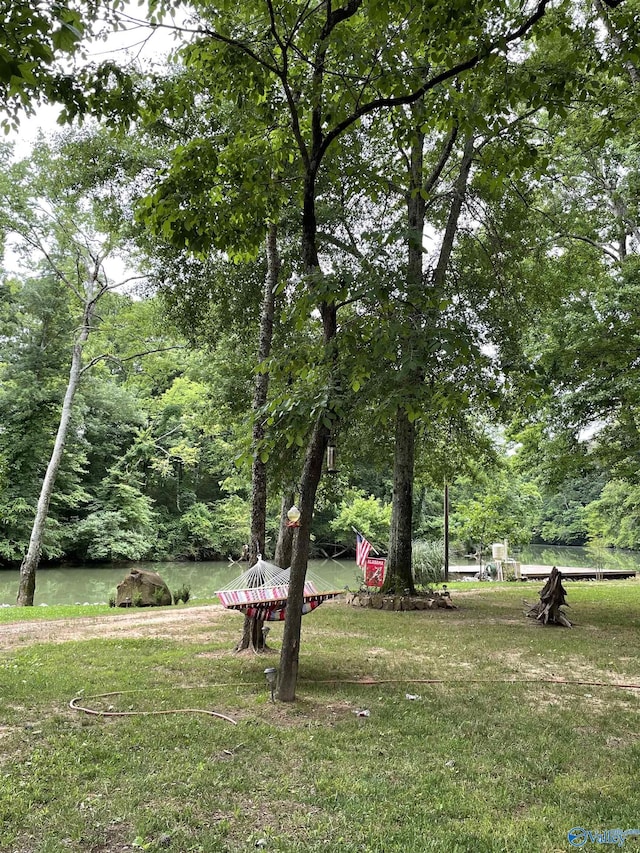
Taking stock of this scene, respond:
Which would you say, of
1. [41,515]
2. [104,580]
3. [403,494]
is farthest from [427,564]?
[104,580]

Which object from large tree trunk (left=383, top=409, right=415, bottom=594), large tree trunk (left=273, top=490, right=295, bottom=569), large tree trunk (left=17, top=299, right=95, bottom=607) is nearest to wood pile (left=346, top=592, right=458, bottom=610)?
large tree trunk (left=383, top=409, right=415, bottom=594)

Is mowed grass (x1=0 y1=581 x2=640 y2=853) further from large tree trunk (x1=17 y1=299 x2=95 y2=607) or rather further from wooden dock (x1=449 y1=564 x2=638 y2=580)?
wooden dock (x1=449 y1=564 x2=638 y2=580)

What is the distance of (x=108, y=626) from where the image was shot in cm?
779

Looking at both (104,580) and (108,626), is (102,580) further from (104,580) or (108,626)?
(108,626)

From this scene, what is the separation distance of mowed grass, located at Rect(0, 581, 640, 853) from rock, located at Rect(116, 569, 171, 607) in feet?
17.3

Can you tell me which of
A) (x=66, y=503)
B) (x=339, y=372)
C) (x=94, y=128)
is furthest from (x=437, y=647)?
(x=66, y=503)

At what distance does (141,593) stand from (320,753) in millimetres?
8846

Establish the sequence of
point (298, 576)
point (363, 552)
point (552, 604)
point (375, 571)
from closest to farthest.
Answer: point (298, 576), point (552, 604), point (363, 552), point (375, 571)

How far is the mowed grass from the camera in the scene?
7.68 ft

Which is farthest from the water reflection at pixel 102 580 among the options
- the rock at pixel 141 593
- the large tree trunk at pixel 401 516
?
the large tree trunk at pixel 401 516

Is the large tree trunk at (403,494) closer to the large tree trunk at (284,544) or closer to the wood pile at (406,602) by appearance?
the wood pile at (406,602)

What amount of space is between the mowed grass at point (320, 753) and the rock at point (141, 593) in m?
5.26

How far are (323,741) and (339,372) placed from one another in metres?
2.26

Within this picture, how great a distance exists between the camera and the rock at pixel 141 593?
11.1 meters
